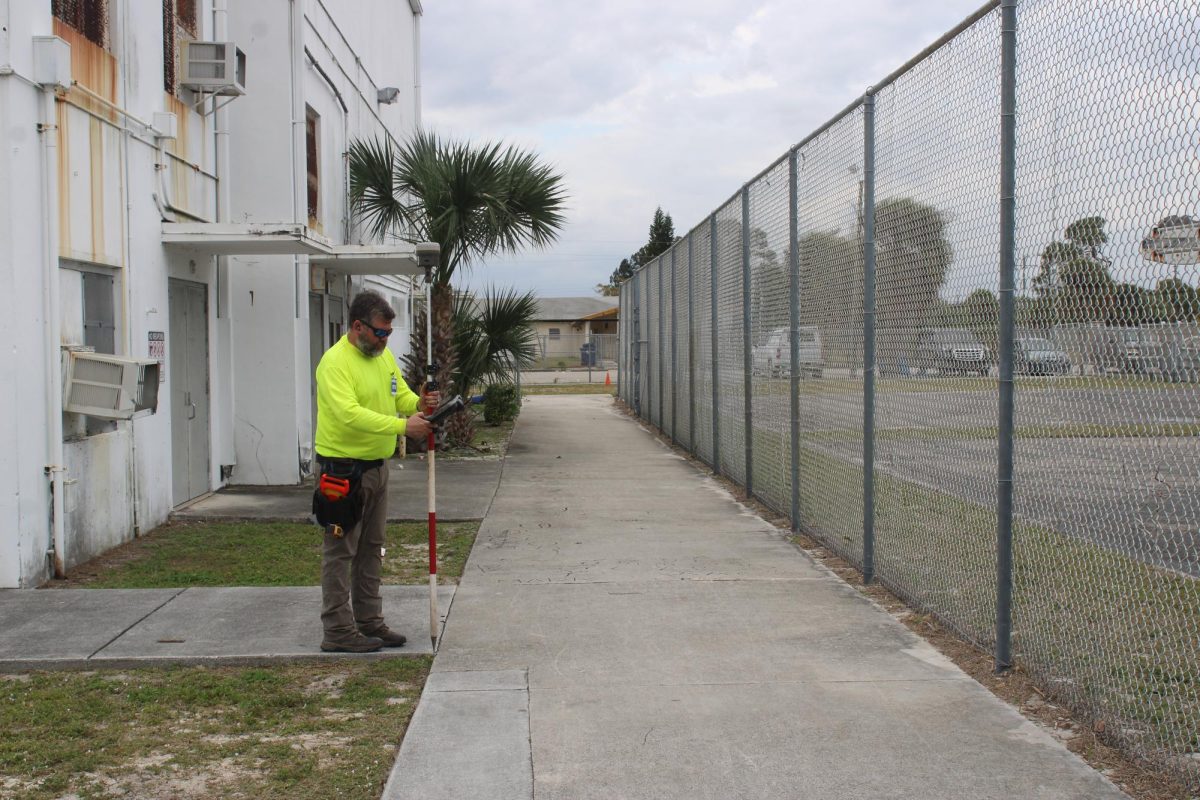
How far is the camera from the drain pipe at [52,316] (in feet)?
23.1

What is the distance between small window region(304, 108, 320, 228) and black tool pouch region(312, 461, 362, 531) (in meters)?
8.18

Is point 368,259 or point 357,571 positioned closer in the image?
point 357,571

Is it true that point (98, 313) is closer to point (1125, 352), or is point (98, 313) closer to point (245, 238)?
point (245, 238)

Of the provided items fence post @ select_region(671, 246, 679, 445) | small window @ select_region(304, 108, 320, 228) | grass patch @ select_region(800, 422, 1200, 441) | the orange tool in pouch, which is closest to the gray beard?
the orange tool in pouch

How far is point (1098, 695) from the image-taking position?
4.51 meters

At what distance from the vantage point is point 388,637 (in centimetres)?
565

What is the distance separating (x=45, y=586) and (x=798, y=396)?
5266 millimetres

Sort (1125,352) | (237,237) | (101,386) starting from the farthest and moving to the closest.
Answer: (237,237), (101,386), (1125,352)

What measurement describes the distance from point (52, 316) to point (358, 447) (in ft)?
9.30

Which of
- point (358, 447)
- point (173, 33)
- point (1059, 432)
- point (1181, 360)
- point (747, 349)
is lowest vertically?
point (358, 447)

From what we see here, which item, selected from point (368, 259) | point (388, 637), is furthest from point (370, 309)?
point (368, 259)

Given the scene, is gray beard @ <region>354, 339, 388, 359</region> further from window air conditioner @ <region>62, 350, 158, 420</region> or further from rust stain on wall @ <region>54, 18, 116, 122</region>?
rust stain on wall @ <region>54, 18, 116, 122</region>

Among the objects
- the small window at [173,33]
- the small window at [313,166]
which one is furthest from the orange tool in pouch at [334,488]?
the small window at [313,166]

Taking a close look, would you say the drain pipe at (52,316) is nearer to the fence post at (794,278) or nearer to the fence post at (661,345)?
the fence post at (794,278)
